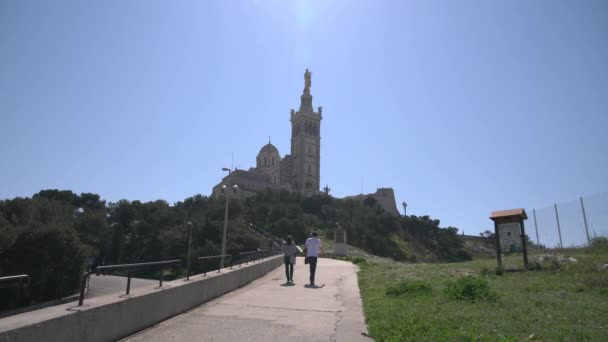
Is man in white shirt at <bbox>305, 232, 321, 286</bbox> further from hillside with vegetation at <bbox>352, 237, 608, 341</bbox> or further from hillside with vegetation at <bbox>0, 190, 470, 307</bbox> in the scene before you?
hillside with vegetation at <bbox>0, 190, 470, 307</bbox>

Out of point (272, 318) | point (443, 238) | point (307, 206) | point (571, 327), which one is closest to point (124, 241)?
point (307, 206)

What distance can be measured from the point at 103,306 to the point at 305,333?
2.92 meters

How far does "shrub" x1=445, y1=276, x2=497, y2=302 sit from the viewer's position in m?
8.22

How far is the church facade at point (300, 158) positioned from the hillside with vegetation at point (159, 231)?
62.2 feet

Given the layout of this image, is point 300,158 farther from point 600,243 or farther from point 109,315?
point 109,315

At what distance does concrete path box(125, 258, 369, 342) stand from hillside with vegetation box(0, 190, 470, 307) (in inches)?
99.5

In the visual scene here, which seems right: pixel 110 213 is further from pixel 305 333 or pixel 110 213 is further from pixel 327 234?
pixel 305 333

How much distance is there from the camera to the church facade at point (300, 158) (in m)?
105

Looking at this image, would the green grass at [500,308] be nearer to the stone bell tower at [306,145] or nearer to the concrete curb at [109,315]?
the concrete curb at [109,315]

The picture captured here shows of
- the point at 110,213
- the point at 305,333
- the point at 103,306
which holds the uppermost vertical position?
the point at 110,213

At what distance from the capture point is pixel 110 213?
2313 inches

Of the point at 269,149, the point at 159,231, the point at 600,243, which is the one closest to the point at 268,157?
the point at 269,149

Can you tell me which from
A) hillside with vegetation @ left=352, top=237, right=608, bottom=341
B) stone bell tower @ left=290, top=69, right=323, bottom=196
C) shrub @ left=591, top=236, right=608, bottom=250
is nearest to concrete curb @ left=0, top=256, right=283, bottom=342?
hillside with vegetation @ left=352, top=237, right=608, bottom=341

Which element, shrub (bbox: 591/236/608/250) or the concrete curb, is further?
shrub (bbox: 591/236/608/250)
